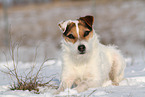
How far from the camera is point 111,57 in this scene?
517cm

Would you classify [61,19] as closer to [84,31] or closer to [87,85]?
[84,31]

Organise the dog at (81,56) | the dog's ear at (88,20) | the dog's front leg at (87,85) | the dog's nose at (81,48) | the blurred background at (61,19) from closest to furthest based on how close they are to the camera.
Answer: the dog's front leg at (87,85) < the dog's nose at (81,48) < the dog at (81,56) < the dog's ear at (88,20) < the blurred background at (61,19)

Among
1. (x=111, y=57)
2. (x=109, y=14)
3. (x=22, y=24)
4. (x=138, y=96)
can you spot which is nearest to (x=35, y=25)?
(x=22, y=24)

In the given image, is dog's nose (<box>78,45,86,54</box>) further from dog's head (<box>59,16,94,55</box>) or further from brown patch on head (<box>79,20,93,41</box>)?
brown patch on head (<box>79,20,93,41</box>)

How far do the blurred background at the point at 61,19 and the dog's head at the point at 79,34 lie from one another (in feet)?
22.9

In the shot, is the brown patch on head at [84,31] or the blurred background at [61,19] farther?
the blurred background at [61,19]

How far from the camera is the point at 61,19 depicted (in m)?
19.6

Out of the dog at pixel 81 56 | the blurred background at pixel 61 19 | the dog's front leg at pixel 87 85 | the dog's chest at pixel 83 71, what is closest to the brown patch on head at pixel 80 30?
the dog at pixel 81 56

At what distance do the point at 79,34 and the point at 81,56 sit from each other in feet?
1.55

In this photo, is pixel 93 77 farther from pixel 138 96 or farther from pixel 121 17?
pixel 121 17

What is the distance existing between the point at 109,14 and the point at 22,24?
949 centimetres

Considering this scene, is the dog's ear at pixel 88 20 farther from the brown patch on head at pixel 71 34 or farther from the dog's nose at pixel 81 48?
the dog's nose at pixel 81 48

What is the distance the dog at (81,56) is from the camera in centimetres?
407

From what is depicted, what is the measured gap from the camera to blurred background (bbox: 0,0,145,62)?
13414mm
